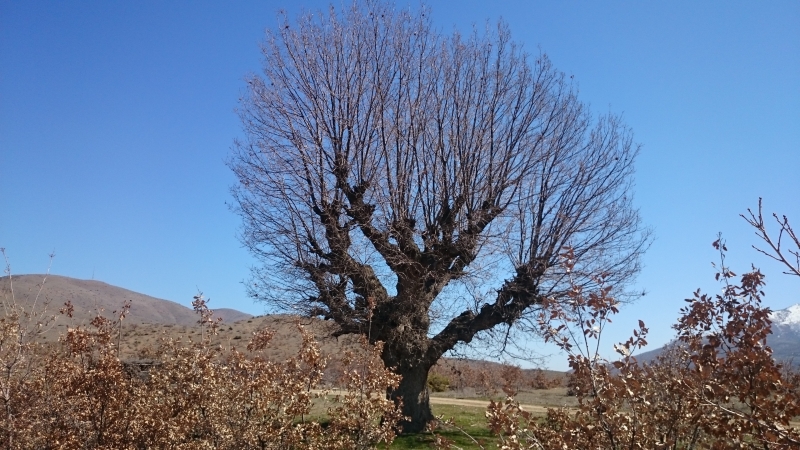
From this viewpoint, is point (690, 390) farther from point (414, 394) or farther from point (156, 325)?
point (156, 325)

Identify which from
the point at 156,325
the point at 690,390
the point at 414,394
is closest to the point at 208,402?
the point at 690,390

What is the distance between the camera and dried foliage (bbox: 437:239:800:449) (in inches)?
144

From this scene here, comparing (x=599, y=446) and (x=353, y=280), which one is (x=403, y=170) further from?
(x=599, y=446)

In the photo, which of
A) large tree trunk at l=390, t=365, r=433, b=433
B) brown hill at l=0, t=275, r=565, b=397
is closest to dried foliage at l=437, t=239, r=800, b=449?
brown hill at l=0, t=275, r=565, b=397

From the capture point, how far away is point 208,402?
6.31 meters

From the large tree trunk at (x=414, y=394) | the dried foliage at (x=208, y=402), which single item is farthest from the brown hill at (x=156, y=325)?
the large tree trunk at (x=414, y=394)

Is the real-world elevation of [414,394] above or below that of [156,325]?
below

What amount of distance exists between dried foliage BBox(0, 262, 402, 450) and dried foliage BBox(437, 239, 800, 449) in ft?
5.99

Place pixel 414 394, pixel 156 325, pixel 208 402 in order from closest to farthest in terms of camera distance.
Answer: pixel 208 402 < pixel 414 394 < pixel 156 325

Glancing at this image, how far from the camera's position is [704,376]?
146 inches

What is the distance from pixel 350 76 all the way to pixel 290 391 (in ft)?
28.8

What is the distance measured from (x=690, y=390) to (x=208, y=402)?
14.8 ft

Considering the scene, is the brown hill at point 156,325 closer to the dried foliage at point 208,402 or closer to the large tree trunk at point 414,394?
the dried foliage at point 208,402

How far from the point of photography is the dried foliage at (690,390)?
12.0ft
